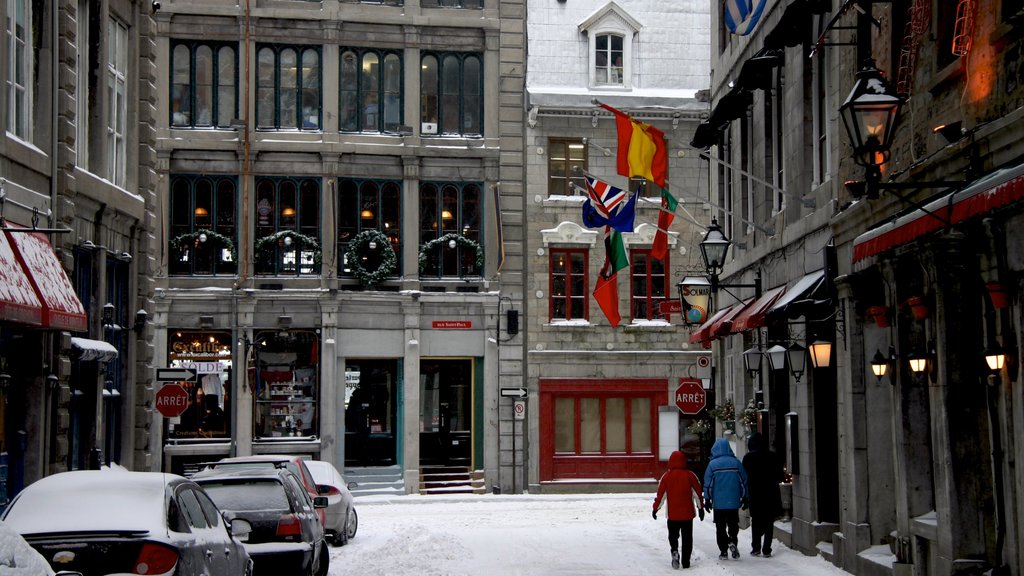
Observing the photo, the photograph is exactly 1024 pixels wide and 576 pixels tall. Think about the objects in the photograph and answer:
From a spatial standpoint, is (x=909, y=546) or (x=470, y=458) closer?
(x=909, y=546)

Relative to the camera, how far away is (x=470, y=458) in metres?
38.5

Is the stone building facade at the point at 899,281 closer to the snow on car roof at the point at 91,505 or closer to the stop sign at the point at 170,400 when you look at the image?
the snow on car roof at the point at 91,505

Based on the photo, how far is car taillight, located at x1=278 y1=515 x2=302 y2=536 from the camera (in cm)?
1520

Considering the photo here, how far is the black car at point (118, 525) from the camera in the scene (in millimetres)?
10203

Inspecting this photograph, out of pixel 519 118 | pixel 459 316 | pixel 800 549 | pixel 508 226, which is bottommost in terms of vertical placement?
pixel 800 549

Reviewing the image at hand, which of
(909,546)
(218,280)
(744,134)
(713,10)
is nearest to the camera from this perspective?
(909,546)

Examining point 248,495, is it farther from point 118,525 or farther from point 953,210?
point 953,210

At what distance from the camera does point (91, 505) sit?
1074cm

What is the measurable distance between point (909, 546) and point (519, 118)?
24.5 meters

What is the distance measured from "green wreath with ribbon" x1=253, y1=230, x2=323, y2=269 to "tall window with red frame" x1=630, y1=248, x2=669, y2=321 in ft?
29.4

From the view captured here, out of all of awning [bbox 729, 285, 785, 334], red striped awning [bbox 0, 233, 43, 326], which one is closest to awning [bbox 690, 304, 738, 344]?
awning [bbox 729, 285, 785, 334]

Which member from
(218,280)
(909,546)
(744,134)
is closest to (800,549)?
(909,546)

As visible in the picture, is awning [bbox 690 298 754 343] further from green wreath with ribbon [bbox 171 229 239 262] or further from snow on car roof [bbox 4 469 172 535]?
green wreath with ribbon [bbox 171 229 239 262]

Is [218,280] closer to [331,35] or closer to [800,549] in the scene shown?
[331,35]
